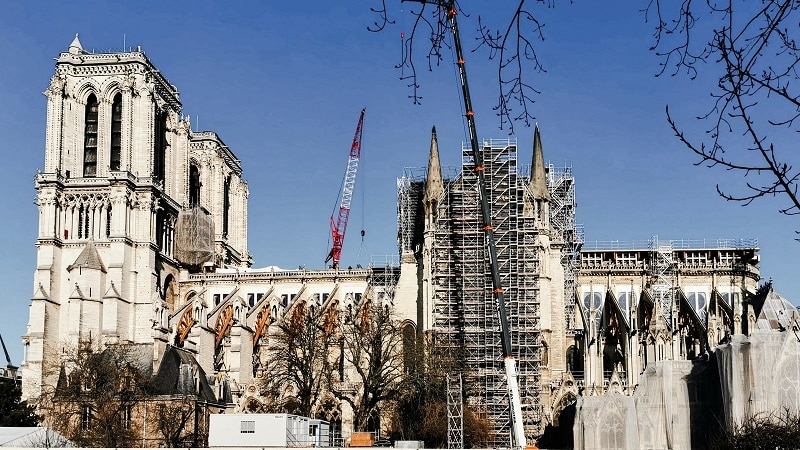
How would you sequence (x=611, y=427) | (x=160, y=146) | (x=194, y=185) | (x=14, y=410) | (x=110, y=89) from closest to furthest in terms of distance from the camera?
(x=611, y=427) → (x=14, y=410) → (x=110, y=89) → (x=160, y=146) → (x=194, y=185)

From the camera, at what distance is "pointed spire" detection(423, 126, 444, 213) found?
76.0 meters

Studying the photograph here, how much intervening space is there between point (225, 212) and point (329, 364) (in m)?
42.1

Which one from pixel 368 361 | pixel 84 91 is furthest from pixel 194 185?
pixel 368 361

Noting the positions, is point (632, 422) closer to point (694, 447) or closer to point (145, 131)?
point (694, 447)

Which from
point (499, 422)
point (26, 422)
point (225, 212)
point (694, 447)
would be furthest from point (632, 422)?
point (225, 212)

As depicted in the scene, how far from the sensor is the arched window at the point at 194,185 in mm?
103062

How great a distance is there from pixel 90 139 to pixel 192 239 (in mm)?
12088

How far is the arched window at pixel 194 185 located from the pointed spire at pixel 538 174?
37.3 meters

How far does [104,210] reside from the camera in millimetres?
85875

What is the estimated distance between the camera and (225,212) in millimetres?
109750

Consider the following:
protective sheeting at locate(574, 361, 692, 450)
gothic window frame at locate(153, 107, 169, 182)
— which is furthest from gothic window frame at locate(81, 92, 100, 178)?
protective sheeting at locate(574, 361, 692, 450)

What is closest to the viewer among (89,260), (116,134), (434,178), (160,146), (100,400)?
(100,400)

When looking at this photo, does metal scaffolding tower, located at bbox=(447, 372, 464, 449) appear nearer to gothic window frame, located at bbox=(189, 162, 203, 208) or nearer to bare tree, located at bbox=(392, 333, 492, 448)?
bare tree, located at bbox=(392, 333, 492, 448)

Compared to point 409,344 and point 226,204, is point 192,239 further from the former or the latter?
point 409,344
